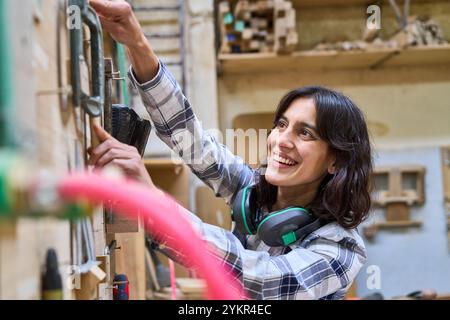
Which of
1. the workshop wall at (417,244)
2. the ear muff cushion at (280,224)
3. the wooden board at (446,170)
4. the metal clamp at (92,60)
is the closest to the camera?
the metal clamp at (92,60)

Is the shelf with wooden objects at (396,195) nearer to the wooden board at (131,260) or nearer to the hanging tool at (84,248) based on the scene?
the wooden board at (131,260)

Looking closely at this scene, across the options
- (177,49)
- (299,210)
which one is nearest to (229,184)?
(299,210)

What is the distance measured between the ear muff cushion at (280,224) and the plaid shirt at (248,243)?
0.09 ft

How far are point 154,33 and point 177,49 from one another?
0.49 ft

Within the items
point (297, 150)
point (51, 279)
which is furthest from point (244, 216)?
point (51, 279)

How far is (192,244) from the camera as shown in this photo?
0.39 meters

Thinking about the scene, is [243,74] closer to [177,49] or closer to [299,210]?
[177,49]

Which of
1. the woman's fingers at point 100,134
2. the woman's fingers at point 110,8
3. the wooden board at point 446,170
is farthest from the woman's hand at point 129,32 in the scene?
the wooden board at point 446,170

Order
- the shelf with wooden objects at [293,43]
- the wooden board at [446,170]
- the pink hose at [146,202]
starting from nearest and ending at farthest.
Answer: the pink hose at [146,202]
the shelf with wooden objects at [293,43]
the wooden board at [446,170]

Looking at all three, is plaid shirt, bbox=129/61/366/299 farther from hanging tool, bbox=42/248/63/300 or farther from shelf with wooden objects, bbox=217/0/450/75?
shelf with wooden objects, bbox=217/0/450/75

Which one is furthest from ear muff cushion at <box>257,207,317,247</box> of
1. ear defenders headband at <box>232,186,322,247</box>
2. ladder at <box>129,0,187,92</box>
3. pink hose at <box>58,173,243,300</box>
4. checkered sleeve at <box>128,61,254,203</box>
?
ladder at <box>129,0,187,92</box>

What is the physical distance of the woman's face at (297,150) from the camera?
0.95 m

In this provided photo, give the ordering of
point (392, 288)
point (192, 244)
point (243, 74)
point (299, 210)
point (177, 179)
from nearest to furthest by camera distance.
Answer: point (192, 244) < point (299, 210) < point (177, 179) < point (392, 288) < point (243, 74)

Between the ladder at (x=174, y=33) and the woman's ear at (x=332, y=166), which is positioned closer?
the woman's ear at (x=332, y=166)
